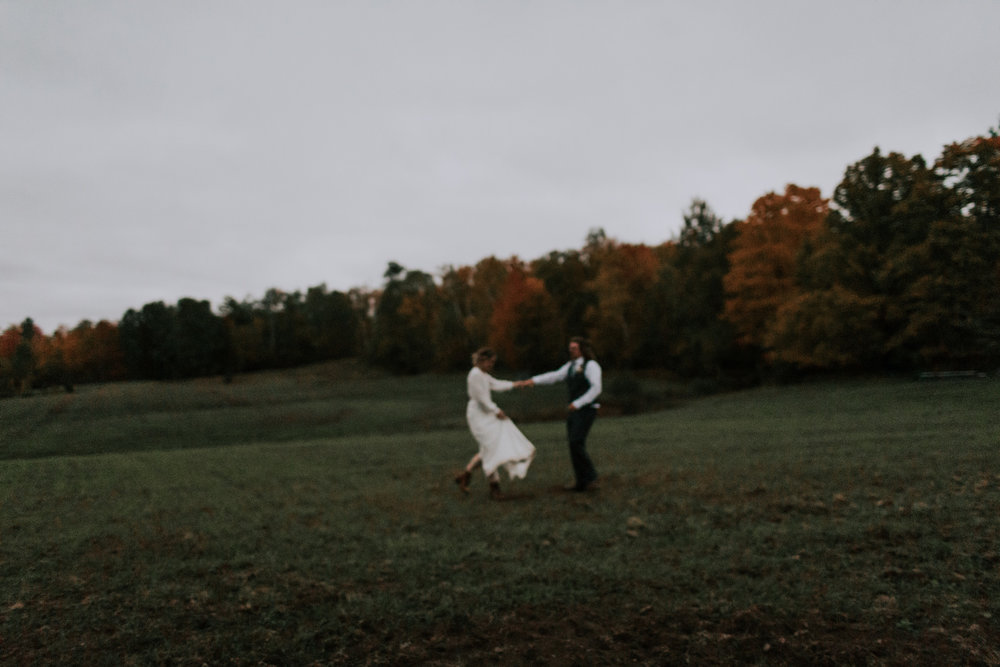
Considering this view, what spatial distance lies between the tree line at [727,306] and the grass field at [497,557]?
2320 millimetres

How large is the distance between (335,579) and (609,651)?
10.4ft

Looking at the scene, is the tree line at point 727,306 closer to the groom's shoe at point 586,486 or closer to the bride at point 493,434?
the bride at point 493,434

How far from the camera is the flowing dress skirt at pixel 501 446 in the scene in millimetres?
10508

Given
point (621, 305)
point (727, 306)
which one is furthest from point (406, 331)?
point (727, 306)

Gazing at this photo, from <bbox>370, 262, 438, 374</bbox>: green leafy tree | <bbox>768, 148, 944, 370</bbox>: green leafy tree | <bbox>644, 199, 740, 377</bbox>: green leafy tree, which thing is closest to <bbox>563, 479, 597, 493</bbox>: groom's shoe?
<bbox>768, 148, 944, 370</bbox>: green leafy tree

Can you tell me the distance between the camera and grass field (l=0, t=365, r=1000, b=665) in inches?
188

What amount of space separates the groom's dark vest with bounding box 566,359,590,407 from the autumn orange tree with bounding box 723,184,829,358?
37.2m

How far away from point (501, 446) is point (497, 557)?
11.7 ft

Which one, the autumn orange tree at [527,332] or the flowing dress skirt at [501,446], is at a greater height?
the autumn orange tree at [527,332]

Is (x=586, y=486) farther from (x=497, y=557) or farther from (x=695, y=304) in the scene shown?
(x=695, y=304)

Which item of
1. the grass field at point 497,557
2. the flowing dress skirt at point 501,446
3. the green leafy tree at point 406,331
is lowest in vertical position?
the grass field at point 497,557

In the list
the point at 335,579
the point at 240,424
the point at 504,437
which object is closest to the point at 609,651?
the point at 335,579

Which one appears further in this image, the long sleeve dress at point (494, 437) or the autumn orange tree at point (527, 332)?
the autumn orange tree at point (527, 332)

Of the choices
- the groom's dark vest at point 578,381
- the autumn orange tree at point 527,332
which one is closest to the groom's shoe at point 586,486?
the groom's dark vest at point 578,381
